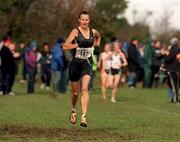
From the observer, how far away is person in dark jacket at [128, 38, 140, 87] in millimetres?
33625

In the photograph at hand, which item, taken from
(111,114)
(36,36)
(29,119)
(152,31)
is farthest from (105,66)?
(152,31)

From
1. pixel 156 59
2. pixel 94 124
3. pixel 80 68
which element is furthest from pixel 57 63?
pixel 80 68

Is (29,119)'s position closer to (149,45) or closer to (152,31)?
(149,45)

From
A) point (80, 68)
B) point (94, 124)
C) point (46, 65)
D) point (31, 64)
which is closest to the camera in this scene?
point (80, 68)

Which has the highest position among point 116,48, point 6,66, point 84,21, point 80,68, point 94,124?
point 84,21

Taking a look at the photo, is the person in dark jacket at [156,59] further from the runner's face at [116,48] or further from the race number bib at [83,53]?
the race number bib at [83,53]

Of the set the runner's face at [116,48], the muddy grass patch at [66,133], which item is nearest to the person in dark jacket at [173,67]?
the runner's face at [116,48]

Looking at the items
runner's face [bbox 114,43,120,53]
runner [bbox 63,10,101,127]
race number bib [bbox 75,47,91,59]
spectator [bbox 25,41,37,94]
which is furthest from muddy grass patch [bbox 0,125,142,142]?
spectator [bbox 25,41,37,94]

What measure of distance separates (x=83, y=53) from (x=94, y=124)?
1.86m

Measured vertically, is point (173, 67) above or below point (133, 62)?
below

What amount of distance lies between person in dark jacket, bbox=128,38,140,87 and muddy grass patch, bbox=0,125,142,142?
2019cm

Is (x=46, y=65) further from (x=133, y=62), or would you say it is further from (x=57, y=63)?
(x=57, y=63)

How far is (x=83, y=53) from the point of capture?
13.8 metres

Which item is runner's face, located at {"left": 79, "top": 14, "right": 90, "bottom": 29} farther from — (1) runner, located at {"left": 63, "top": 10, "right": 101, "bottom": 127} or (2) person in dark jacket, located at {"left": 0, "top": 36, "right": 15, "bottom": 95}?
(2) person in dark jacket, located at {"left": 0, "top": 36, "right": 15, "bottom": 95}
